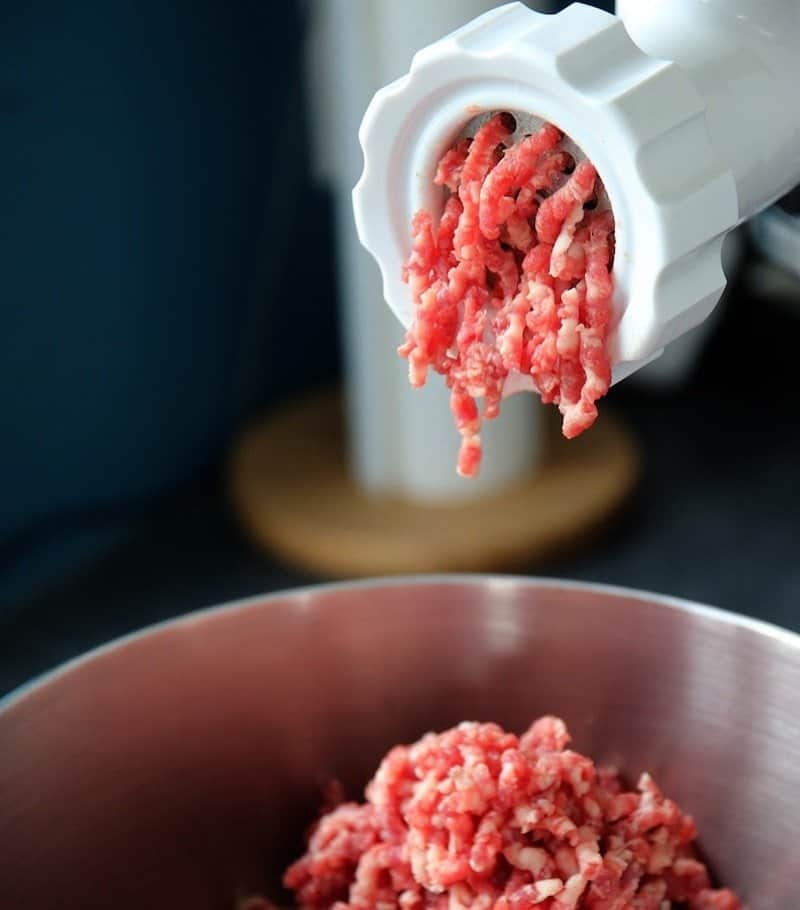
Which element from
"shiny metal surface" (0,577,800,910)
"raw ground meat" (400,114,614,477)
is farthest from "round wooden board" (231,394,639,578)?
"raw ground meat" (400,114,614,477)

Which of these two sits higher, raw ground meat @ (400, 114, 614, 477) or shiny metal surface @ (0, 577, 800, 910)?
raw ground meat @ (400, 114, 614, 477)

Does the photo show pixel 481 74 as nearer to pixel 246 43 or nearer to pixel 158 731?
pixel 158 731

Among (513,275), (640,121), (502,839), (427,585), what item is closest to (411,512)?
(427,585)

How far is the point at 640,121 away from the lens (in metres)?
0.56

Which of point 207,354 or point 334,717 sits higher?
point 334,717

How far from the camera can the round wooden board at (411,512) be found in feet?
5.01

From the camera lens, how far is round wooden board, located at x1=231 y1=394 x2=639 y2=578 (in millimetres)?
1526

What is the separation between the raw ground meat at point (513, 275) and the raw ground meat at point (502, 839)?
0.21 metres

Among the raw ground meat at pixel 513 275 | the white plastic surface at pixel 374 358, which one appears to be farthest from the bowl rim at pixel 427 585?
the white plastic surface at pixel 374 358

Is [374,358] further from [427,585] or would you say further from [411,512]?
[427,585]

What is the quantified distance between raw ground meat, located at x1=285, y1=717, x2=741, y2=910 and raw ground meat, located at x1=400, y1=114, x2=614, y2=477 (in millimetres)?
213

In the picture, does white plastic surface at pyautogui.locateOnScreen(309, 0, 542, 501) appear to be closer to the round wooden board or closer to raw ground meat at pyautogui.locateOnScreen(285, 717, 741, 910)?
the round wooden board

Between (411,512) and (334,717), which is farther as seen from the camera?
(411,512)

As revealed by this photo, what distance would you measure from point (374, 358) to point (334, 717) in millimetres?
687
